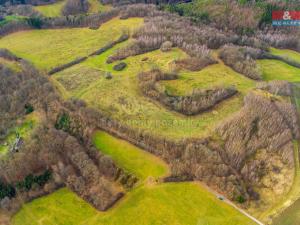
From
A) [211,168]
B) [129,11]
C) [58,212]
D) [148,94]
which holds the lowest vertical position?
[58,212]

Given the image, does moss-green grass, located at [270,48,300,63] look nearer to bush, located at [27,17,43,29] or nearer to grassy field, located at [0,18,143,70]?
grassy field, located at [0,18,143,70]

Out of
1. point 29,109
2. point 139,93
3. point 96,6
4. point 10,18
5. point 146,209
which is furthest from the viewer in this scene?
point 96,6

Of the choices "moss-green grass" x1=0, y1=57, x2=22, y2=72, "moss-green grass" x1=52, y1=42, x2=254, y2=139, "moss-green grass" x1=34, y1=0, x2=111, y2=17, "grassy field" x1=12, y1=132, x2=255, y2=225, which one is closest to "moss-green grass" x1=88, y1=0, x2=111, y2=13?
"moss-green grass" x1=34, y1=0, x2=111, y2=17

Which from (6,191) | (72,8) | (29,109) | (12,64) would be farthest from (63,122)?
(72,8)

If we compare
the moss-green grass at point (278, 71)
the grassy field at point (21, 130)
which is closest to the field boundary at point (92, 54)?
the grassy field at point (21, 130)

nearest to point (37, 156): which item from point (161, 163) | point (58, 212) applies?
point (58, 212)

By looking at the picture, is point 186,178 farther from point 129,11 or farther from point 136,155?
point 129,11

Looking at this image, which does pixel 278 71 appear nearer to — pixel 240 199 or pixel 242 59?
pixel 242 59
